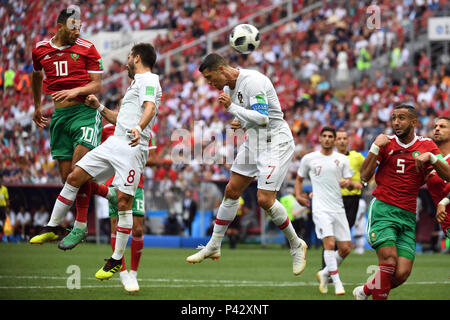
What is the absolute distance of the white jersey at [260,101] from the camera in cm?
1020

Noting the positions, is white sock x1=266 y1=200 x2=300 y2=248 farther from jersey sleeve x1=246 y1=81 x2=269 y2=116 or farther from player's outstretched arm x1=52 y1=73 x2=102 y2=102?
player's outstretched arm x1=52 y1=73 x2=102 y2=102

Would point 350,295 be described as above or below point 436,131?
below

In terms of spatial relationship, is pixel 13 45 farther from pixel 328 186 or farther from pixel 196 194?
pixel 328 186

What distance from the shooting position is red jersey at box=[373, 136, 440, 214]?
34.3 ft

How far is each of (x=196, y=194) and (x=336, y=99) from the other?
735 cm

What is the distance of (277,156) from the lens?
10.7 m

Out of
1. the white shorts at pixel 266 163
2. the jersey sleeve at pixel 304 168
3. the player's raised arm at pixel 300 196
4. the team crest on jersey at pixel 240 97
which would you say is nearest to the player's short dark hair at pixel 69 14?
the team crest on jersey at pixel 240 97

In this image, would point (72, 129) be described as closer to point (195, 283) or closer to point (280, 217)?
point (280, 217)

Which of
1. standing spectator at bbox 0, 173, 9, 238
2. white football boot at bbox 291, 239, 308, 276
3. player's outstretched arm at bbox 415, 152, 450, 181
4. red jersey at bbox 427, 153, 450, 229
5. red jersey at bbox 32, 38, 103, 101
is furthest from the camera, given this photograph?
standing spectator at bbox 0, 173, 9, 238

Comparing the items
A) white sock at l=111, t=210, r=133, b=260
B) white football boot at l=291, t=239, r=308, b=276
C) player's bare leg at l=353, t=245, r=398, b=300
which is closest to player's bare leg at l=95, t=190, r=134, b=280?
white sock at l=111, t=210, r=133, b=260

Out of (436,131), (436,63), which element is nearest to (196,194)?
(436,63)

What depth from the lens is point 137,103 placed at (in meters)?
10.4

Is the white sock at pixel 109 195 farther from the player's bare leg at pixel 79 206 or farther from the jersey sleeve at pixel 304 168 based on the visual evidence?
the jersey sleeve at pixel 304 168

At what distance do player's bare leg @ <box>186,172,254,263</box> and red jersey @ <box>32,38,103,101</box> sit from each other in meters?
2.34
